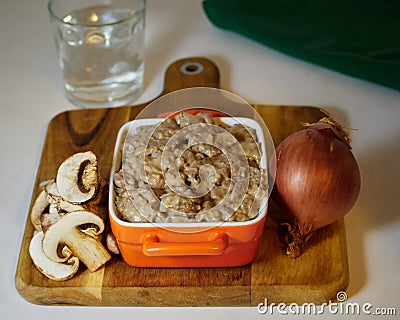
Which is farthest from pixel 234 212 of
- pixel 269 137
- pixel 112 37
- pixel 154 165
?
pixel 112 37

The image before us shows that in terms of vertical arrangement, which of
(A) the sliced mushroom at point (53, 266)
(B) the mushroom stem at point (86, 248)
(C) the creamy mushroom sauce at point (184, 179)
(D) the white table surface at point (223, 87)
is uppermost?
(C) the creamy mushroom sauce at point (184, 179)

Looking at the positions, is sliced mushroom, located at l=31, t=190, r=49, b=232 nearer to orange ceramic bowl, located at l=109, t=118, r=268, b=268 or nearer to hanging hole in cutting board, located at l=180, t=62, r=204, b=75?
orange ceramic bowl, located at l=109, t=118, r=268, b=268

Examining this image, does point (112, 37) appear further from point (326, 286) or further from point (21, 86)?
point (326, 286)

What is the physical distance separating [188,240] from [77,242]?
20 cm

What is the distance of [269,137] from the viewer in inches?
51.6

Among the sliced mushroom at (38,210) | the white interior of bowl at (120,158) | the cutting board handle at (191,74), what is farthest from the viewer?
the cutting board handle at (191,74)

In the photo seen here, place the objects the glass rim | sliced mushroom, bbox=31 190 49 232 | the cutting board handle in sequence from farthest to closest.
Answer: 1. the cutting board handle
2. the glass rim
3. sliced mushroom, bbox=31 190 49 232

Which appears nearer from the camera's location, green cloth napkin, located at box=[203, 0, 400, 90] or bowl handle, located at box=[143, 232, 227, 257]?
bowl handle, located at box=[143, 232, 227, 257]

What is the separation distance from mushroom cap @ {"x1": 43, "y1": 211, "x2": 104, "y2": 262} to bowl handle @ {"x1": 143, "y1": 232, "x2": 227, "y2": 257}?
0.40ft

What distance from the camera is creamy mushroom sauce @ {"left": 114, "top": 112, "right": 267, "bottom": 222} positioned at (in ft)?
3.55

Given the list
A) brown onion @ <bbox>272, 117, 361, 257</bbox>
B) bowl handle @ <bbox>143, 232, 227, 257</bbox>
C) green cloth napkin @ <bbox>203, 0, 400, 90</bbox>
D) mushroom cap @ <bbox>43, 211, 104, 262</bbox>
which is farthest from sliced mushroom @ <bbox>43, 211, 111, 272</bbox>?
green cloth napkin @ <bbox>203, 0, 400, 90</bbox>

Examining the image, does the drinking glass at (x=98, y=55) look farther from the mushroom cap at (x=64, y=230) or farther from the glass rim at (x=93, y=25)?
the mushroom cap at (x=64, y=230)

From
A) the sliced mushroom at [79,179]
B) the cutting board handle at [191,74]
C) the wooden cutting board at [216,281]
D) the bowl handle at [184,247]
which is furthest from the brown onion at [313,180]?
the cutting board handle at [191,74]

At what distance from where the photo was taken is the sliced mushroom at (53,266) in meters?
1.14
